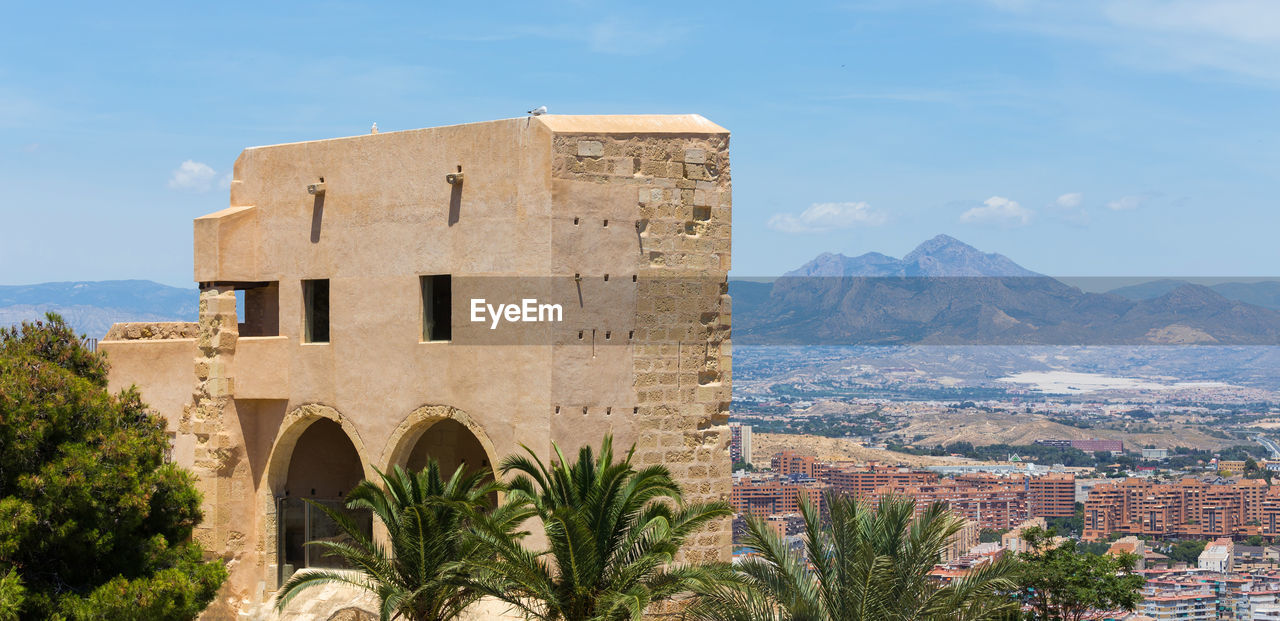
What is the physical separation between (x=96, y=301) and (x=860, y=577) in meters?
87.2

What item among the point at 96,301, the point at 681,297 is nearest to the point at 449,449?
the point at 681,297

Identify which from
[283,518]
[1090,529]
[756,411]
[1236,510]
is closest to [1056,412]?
[756,411]

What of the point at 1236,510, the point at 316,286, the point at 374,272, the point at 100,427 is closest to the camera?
the point at 100,427

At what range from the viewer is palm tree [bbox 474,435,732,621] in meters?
14.1

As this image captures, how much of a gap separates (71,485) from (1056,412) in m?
174

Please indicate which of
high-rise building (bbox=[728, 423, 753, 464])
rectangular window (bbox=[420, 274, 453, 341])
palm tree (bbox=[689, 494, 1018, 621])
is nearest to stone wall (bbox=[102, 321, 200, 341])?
rectangular window (bbox=[420, 274, 453, 341])

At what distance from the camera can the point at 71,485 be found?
1530cm

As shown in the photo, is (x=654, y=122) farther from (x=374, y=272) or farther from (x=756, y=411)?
(x=756, y=411)

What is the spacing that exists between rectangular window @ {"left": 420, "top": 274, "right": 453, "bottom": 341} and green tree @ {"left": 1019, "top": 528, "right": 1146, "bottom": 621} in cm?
1092

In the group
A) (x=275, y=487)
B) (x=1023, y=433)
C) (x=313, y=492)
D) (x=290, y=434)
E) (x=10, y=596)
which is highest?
(x=290, y=434)

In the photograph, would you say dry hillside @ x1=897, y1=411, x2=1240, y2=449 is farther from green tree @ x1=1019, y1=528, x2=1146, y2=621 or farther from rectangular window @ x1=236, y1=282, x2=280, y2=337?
rectangular window @ x1=236, y1=282, x2=280, y2=337

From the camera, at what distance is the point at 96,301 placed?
9219 cm

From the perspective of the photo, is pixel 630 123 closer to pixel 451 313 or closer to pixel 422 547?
pixel 451 313

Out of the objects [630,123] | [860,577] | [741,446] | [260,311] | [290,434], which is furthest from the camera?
[741,446]
